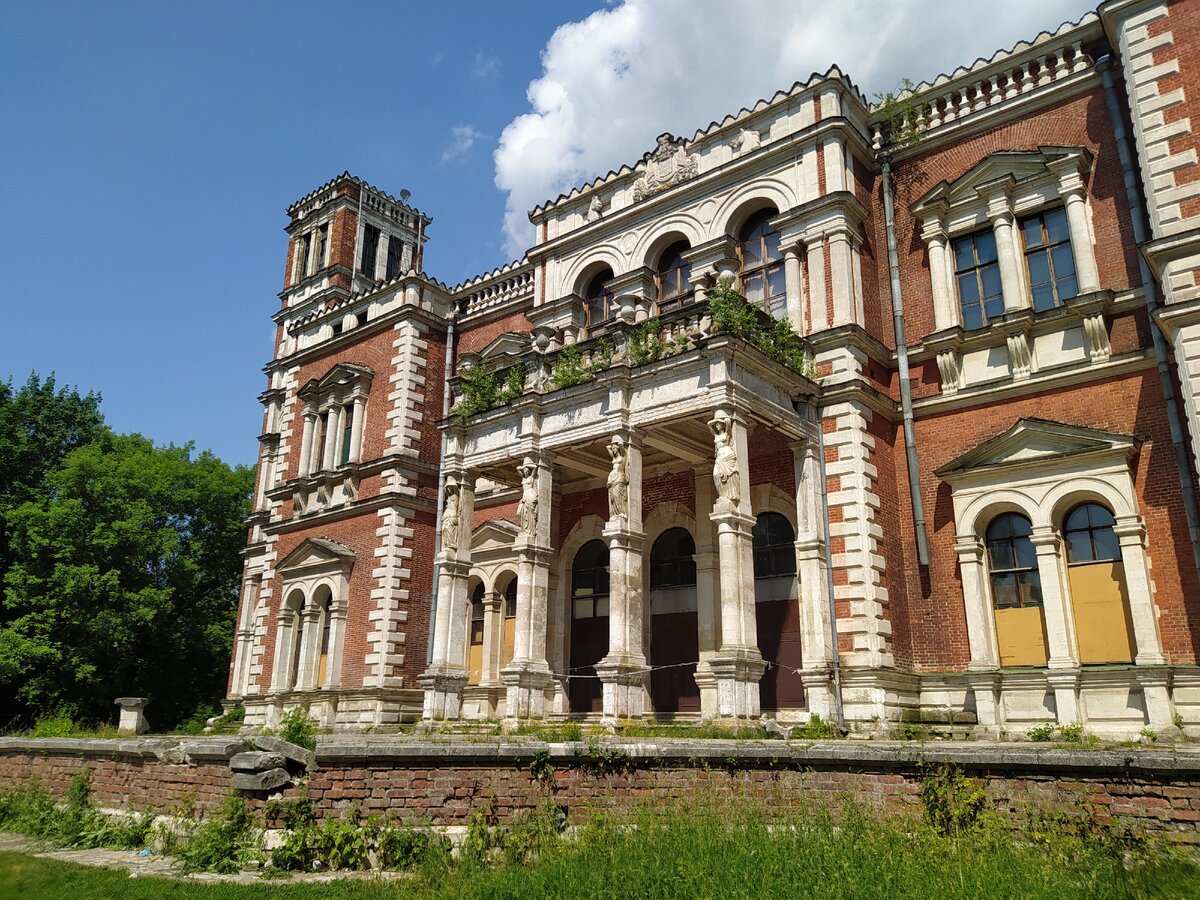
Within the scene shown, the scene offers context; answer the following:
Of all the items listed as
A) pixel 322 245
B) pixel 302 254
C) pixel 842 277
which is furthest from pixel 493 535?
pixel 302 254

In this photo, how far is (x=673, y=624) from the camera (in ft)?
71.6

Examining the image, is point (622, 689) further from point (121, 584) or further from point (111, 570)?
point (121, 584)

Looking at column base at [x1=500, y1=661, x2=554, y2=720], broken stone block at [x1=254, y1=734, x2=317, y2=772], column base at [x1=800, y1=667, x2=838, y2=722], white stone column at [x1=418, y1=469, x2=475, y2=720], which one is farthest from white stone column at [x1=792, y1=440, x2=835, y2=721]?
broken stone block at [x1=254, y1=734, x2=317, y2=772]

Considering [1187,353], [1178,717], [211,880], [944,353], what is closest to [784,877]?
[211,880]

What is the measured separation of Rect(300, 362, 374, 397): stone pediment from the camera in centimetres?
2992

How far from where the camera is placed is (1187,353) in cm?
1500

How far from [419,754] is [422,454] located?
17910 millimetres

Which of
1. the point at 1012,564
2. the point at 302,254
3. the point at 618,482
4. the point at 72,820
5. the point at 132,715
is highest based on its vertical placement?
the point at 302,254

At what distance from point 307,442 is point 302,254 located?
1354 cm

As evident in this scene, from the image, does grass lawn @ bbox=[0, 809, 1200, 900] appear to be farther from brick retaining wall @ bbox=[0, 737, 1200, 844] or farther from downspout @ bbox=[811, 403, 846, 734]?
downspout @ bbox=[811, 403, 846, 734]

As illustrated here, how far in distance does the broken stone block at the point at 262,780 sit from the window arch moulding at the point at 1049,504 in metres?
12.5

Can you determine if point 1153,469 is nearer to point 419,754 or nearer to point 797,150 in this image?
point 797,150

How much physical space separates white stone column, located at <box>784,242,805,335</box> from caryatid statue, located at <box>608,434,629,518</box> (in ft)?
16.4

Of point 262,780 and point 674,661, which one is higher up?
point 674,661
